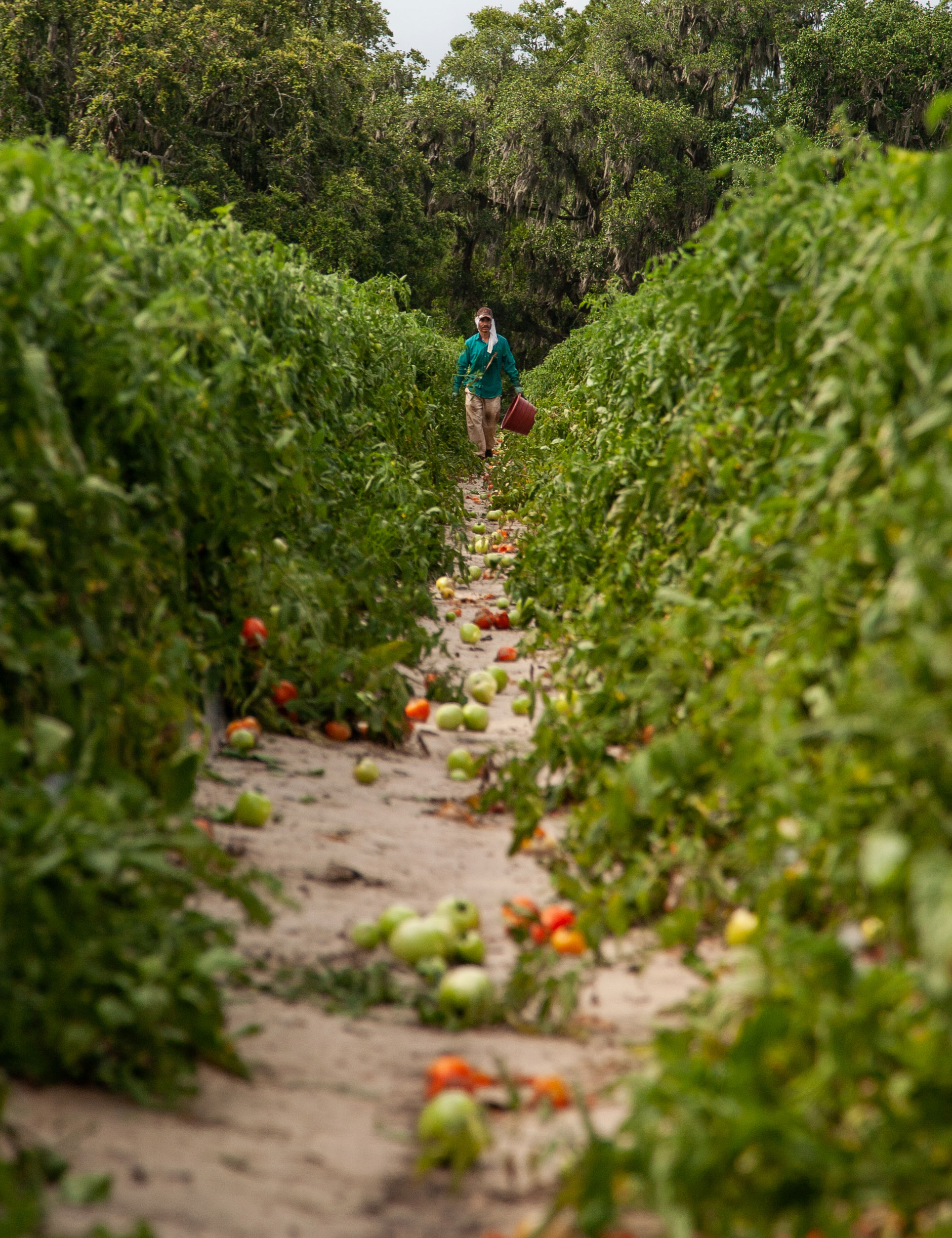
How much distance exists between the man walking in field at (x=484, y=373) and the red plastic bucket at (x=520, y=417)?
193 mm

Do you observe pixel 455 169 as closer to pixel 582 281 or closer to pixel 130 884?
pixel 582 281

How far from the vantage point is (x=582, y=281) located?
105 ft

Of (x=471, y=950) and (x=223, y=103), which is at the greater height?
(x=223, y=103)

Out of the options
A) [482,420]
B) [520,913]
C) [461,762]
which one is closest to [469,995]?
[520,913]

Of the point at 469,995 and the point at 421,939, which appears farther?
the point at 421,939

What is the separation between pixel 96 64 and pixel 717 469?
22194 mm

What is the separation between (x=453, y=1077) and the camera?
6.19 ft

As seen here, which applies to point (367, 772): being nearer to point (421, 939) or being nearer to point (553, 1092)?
point (421, 939)

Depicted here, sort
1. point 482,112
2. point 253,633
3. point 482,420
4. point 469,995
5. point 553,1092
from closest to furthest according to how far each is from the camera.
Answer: point 553,1092
point 469,995
point 253,633
point 482,420
point 482,112

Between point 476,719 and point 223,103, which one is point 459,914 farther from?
point 223,103

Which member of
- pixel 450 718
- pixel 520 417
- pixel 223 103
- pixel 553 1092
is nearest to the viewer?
pixel 553 1092

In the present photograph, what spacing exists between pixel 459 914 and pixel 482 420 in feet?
33.6

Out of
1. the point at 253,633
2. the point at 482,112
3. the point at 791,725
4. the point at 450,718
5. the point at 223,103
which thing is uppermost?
the point at 482,112

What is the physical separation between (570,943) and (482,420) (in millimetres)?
10344
